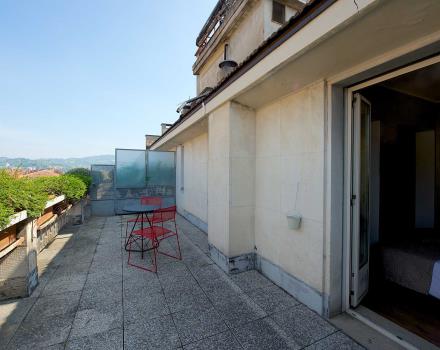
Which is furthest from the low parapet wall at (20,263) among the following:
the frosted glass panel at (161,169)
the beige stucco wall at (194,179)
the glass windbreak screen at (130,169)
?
the frosted glass panel at (161,169)

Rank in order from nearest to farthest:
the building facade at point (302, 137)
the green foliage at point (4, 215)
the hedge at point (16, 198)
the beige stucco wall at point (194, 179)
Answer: the building facade at point (302, 137)
the green foliage at point (4, 215)
the hedge at point (16, 198)
the beige stucco wall at point (194, 179)

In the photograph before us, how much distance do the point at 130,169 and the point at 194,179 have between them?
2902 mm

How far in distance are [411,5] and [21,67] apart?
7.54 meters

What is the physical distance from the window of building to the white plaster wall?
3.68 m

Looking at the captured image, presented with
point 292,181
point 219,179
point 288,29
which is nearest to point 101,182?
point 219,179

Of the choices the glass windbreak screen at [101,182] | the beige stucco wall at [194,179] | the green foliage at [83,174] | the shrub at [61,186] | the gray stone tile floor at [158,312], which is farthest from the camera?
the glass windbreak screen at [101,182]

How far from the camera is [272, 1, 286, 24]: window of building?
5336 mm

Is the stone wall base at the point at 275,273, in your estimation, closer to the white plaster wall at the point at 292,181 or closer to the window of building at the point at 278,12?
the white plaster wall at the point at 292,181

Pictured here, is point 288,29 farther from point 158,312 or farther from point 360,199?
point 158,312

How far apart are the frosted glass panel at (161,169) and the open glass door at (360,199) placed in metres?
6.97

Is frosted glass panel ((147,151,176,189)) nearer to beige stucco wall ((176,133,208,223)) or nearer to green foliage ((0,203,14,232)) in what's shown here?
beige stucco wall ((176,133,208,223))

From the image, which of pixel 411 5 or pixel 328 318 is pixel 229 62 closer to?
pixel 411 5

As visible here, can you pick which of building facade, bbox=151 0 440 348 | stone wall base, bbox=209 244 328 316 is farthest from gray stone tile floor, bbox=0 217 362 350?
building facade, bbox=151 0 440 348

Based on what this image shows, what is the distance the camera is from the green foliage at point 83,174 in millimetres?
6605
